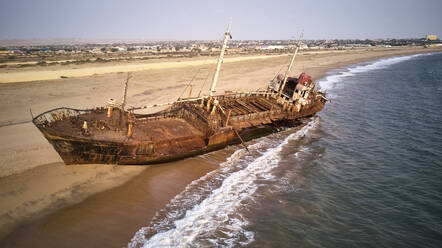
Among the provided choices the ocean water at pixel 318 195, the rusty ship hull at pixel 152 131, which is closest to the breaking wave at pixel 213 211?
the ocean water at pixel 318 195

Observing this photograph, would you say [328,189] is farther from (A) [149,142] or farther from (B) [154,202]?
(A) [149,142]

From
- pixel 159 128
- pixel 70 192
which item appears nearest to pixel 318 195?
pixel 159 128

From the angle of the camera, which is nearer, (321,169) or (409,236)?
(409,236)

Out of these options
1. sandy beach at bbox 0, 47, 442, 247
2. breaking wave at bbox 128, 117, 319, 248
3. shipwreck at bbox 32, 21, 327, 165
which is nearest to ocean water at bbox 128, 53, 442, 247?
breaking wave at bbox 128, 117, 319, 248

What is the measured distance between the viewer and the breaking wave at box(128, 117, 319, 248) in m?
8.95

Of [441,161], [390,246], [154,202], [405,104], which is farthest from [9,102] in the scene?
[405,104]

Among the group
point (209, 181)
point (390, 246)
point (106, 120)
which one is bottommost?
point (390, 246)

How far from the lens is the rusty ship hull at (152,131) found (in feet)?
37.2

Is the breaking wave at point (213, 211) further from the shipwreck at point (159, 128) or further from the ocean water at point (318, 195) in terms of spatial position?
the shipwreck at point (159, 128)

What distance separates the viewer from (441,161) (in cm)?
1645

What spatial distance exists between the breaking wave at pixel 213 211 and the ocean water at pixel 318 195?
0.04 m

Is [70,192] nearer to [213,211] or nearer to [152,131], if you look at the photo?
[152,131]

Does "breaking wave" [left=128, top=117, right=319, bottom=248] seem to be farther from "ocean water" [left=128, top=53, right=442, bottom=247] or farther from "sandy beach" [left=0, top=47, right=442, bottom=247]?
"sandy beach" [left=0, top=47, right=442, bottom=247]

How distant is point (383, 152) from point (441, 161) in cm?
341
